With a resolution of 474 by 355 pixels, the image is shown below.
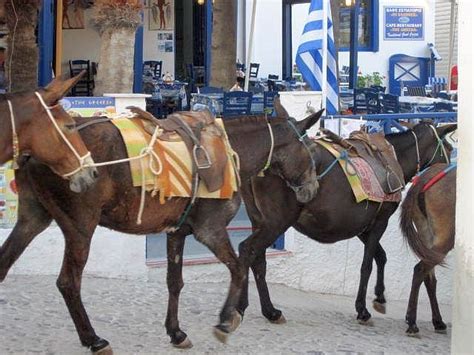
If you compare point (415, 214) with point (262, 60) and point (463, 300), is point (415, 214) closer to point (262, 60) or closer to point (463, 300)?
point (463, 300)

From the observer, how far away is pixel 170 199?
20.3 feet

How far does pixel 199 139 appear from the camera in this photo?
20.8 ft

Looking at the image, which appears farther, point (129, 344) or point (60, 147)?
point (129, 344)

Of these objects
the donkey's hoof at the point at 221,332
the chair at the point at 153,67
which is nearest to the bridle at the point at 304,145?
the donkey's hoof at the point at 221,332

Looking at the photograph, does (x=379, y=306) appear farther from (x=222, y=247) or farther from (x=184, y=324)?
(x=222, y=247)

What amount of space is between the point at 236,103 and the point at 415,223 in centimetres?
706

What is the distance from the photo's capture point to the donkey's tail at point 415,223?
7875 mm

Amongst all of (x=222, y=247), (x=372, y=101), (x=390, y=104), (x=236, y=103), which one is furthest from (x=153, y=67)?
(x=222, y=247)

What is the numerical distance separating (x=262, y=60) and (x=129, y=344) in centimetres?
1752

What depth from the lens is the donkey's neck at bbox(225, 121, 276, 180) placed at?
6.76m

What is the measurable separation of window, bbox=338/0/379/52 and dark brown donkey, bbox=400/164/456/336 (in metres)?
17.5

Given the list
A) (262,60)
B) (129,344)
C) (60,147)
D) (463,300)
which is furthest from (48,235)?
(262,60)

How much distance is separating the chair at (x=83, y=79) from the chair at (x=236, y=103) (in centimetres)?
367

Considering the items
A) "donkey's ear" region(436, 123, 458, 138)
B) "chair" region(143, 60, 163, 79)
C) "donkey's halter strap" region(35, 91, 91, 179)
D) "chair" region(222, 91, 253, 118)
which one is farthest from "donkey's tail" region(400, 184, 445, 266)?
"chair" region(143, 60, 163, 79)
